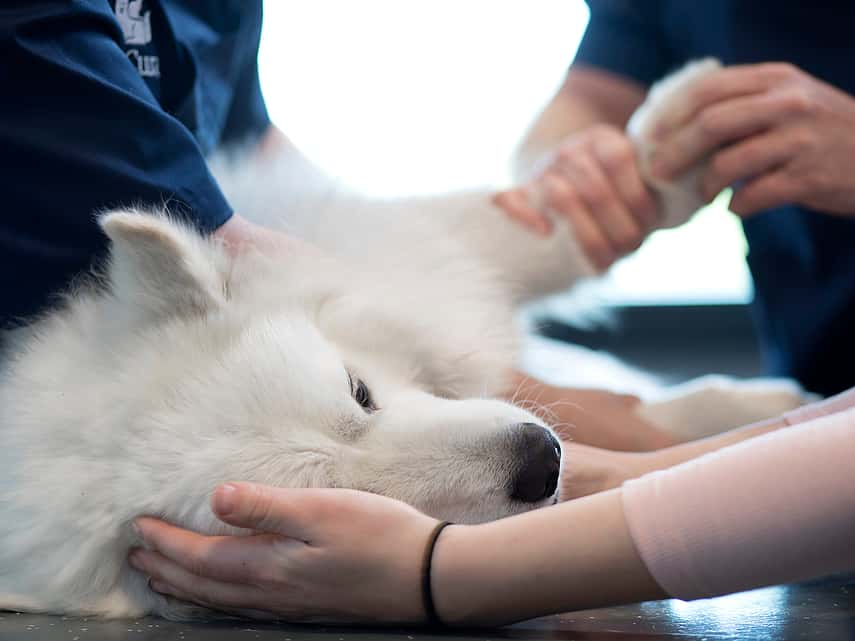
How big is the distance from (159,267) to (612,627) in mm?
617

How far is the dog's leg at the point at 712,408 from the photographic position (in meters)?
1.67

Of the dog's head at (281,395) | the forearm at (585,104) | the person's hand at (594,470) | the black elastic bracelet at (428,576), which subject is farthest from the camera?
the forearm at (585,104)

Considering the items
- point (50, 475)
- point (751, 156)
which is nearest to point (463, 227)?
point (751, 156)

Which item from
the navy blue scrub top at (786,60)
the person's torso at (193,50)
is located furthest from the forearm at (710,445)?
the person's torso at (193,50)

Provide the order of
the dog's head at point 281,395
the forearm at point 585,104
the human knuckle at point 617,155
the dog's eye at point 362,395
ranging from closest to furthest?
the dog's head at point 281,395 → the dog's eye at point 362,395 → the human knuckle at point 617,155 → the forearm at point 585,104

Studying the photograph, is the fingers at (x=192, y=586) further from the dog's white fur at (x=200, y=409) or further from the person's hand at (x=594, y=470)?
the person's hand at (x=594, y=470)

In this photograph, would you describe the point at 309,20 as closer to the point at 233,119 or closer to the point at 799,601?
the point at 233,119

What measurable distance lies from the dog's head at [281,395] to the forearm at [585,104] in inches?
38.6

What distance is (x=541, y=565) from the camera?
2.83ft

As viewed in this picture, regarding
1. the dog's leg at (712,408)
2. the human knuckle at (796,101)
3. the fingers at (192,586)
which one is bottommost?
the dog's leg at (712,408)

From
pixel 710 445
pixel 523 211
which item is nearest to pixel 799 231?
pixel 523 211

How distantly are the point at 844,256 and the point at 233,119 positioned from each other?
123cm

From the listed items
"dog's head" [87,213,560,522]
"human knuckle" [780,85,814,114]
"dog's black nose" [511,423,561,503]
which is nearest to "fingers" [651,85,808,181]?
"human knuckle" [780,85,814,114]

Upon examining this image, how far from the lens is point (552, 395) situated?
4.98 feet
